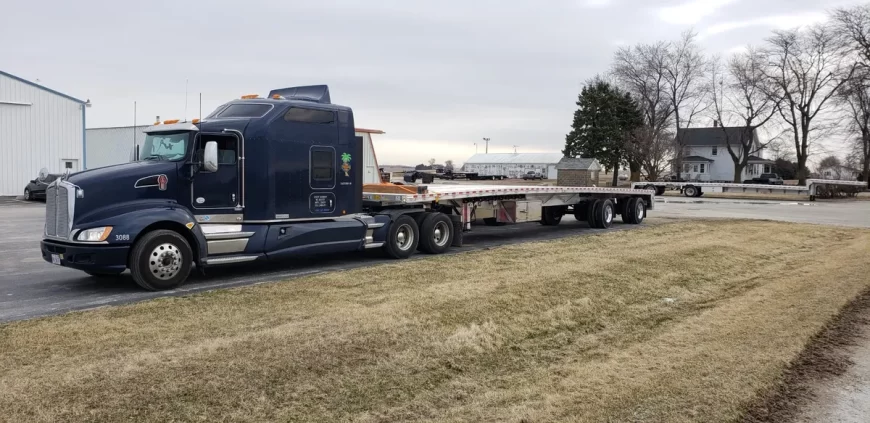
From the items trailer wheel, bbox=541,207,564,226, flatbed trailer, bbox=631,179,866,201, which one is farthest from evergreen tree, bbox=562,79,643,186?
trailer wheel, bbox=541,207,564,226

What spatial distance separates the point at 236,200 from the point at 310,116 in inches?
75.6

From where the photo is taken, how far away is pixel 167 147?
9.87 meters

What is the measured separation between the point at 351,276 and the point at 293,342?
3855 millimetres

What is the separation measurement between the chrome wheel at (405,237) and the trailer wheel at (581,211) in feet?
26.1

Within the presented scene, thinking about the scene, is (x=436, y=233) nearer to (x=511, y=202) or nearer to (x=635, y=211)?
(x=511, y=202)

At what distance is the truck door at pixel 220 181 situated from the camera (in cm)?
976

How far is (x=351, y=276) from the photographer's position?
9898mm

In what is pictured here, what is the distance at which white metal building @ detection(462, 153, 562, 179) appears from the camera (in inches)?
3925

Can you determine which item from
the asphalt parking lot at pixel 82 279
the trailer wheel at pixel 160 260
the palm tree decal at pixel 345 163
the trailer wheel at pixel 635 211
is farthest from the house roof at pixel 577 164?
the trailer wheel at pixel 160 260

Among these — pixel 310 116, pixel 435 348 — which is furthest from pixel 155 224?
pixel 435 348

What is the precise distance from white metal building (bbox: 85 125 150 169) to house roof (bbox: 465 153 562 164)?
67944 mm

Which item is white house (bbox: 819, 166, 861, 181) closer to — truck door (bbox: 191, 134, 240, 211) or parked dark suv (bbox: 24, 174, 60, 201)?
parked dark suv (bbox: 24, 174, 60, 201)

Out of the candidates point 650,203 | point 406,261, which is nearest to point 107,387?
point 406,261

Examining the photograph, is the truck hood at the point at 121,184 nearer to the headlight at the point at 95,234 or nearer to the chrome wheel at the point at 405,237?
the headlight at the point at 95,234
